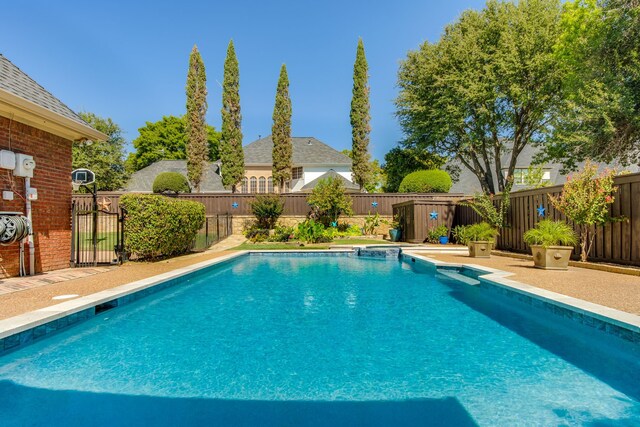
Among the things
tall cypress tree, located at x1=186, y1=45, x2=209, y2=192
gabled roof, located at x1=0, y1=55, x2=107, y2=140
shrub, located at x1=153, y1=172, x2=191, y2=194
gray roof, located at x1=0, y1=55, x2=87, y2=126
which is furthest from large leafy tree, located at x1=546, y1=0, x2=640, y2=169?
tall cypress tree, located at x1=186, y1=45, x2=209, y2=192

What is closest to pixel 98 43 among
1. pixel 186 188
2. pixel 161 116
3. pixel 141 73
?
pixel 141 73

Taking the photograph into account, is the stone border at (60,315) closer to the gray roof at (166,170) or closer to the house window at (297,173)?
the gray roof at (166,170)

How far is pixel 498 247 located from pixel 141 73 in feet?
64.9

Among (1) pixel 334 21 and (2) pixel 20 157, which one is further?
(1) pixel 334 21

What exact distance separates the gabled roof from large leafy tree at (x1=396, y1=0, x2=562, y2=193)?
732 inches

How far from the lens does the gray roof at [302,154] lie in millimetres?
32688

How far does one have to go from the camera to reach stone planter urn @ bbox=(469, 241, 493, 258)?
10367 millimetres

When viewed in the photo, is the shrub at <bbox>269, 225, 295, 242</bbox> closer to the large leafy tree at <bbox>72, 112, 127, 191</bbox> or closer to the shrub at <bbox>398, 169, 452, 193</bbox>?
the shrub at <bbox>398, 169, 452, 193</bbox>

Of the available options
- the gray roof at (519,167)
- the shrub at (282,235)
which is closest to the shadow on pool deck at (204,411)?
the shrub at (282,235)

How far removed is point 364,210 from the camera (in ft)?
71.4

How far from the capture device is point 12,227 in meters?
5.93

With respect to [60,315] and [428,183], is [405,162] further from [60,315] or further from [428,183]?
[60,315]

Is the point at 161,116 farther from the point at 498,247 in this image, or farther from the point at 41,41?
the point at 498,247

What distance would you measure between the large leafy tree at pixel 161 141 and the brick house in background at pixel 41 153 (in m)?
36.7
